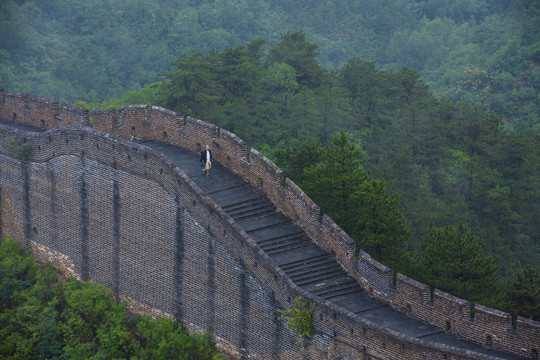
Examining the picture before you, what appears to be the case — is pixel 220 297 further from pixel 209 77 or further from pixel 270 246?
pixel 209 77

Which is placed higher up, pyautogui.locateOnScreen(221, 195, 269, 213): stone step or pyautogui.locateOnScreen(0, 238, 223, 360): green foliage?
pyautogui.locateOnScreen(221, 195, 269, 213): stone step

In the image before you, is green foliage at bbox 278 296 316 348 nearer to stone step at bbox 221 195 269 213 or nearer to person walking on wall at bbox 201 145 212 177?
stone step at bbox 221 195 269 213

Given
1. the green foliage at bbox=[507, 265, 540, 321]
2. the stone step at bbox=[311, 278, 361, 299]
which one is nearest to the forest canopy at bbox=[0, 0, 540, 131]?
the green foliage at bbox=[507, 265, 540, 321]

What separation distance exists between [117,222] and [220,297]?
4212 mm

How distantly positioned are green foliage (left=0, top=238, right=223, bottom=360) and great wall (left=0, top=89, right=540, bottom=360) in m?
0.58

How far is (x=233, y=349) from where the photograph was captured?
27.2m

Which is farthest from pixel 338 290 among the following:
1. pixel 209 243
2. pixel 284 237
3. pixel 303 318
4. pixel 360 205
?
pixel 360 205

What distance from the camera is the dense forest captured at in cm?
3055

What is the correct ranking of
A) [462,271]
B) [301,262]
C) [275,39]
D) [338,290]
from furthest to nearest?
[275,39] < [462,271] < [301,262] < [338,290]

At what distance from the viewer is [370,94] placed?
179 ft

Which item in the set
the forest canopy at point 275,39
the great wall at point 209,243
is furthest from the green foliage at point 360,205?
the forest canopy at point 275,39

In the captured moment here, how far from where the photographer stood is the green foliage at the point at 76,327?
27500 millimetres

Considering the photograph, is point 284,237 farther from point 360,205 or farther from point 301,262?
point 360,205

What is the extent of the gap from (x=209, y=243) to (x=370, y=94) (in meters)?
28.7
